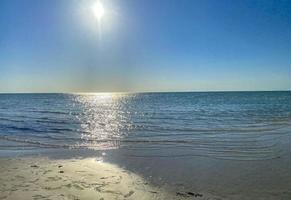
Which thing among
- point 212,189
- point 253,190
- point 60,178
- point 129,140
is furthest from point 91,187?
point 129,140

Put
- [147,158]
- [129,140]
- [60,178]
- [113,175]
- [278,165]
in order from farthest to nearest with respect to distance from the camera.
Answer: [129,140], [147,158], [278,165], [113,175], [60,178]

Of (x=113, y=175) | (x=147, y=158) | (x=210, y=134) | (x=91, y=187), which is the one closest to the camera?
(x=91, y=187)

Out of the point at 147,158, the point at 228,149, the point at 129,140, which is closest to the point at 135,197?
the point at 147,158

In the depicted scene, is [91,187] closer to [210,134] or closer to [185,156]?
[185,156]

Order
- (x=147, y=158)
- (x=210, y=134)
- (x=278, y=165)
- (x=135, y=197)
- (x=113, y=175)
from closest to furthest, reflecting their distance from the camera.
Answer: (x=135, y=197)
(x=113, y=175)
(x=278, y=165)
(x=147, y=158)
(x=210, y=134)

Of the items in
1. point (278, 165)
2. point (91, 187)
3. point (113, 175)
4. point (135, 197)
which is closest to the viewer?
point (135, 197)

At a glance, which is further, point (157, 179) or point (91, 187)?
point (157, 179)

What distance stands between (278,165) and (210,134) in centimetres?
903

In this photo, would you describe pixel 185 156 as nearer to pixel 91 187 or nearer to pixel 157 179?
pixel 157 179

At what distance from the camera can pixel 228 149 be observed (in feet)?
48.1

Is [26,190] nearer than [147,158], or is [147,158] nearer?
[26,190]

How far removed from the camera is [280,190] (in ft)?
27.0

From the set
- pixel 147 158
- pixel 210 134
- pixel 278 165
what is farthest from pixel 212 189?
pixel 210 134

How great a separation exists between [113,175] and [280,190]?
491cm
